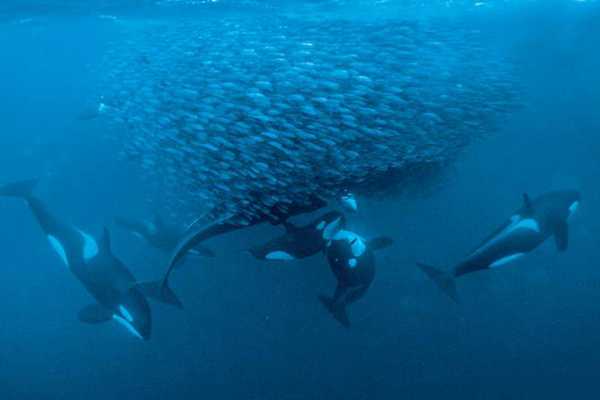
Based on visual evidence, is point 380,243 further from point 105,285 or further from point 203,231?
point 105,285

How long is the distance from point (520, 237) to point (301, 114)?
4087mm

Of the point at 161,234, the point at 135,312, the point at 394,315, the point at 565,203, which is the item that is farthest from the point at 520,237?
the point at 161,234

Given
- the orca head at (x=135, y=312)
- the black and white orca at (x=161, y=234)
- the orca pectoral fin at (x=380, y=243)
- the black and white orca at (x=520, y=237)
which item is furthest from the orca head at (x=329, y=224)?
the orca head at (x=135, y=312)

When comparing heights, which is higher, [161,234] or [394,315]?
[161,234]

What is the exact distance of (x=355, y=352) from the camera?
8523 millimetres

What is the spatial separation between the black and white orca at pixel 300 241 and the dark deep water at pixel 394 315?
1.96 meters

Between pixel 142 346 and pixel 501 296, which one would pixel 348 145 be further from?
pixel 142 346

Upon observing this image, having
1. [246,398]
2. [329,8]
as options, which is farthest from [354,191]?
[329,8]

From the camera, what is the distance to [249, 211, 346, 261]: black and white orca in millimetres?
7141

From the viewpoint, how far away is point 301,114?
6305 mm

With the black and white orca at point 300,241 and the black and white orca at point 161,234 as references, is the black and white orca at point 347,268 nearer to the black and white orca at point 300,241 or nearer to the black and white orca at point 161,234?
the black and white orca at point 300,241

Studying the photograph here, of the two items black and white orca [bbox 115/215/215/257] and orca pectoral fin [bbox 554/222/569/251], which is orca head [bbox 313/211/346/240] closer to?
black and white orca [bbox 115/215/215/257]

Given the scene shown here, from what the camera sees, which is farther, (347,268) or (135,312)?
(135,312)

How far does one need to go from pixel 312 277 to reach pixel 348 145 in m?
3.28
